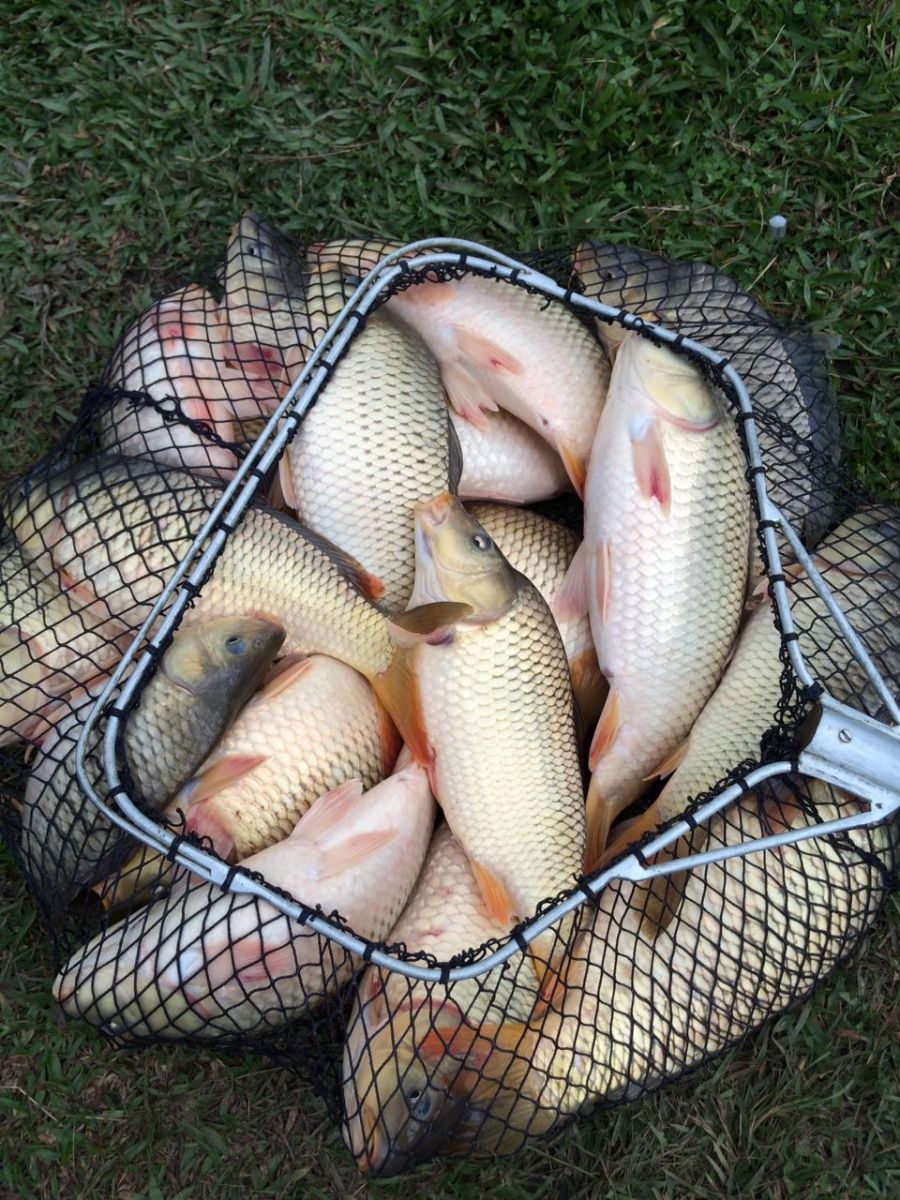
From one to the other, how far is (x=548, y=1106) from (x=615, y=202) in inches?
88.2

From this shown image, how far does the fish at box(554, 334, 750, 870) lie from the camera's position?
7.21 ft

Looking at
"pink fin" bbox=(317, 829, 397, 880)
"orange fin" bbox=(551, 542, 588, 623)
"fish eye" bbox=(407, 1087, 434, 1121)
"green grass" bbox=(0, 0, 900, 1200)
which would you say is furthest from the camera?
"green grass" bbox=(0, 0, 900, 1200)

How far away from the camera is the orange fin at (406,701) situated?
212 cm

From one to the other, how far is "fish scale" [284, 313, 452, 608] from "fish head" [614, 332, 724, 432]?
444 millimetres

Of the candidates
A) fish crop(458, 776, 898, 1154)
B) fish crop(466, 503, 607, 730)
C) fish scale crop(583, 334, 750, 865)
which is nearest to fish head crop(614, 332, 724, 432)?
fish scale crop(583, 334, 750, 865)

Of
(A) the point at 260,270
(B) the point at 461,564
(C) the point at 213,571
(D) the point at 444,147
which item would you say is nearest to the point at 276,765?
(C) the point at 213,571

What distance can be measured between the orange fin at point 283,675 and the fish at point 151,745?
36mm

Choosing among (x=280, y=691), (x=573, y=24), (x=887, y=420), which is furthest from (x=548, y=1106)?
(x=573, y=24)

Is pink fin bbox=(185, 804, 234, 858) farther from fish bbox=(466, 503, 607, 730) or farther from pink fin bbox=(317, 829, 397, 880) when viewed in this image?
fish bbox=(466, 503, 607, 730)

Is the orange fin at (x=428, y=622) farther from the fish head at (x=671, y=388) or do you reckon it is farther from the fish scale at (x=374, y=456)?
the fish head at (x=671, y=388)

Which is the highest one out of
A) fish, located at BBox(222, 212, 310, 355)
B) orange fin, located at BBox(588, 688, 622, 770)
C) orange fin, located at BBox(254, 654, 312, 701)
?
fish, located at BBox(222, 212, 310, 355)

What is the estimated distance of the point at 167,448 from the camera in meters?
2.34

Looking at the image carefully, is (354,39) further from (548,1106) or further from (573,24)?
(548,1106)

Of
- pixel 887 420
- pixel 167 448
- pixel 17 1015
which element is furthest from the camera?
pixel 887 420
